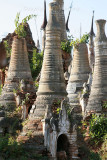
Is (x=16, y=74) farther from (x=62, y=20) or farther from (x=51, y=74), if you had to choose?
(x=62, y=20)

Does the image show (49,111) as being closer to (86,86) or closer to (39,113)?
(39,113)

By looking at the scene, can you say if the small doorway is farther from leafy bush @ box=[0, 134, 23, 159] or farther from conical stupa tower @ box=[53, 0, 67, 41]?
conical stupa tower @ box=[53, 0, 67, 41]

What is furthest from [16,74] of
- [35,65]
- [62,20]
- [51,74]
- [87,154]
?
[62,20]

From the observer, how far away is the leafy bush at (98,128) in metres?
21.0

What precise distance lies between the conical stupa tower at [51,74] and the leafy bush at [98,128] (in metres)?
2.18

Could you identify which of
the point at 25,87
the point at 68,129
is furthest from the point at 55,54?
the point at 68,129

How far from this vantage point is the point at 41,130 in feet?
62.8

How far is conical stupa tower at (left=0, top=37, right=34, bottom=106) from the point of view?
23.0m

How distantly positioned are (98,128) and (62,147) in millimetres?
2590

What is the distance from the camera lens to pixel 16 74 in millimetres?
23516

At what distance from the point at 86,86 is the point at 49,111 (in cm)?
526

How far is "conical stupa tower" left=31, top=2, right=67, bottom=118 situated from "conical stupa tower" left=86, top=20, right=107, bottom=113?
6.78 feet

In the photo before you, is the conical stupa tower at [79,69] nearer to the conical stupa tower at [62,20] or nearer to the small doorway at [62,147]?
the conical stupa tower at [62,20]

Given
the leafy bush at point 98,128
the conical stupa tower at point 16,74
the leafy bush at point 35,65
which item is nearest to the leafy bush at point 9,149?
the leafy bush at point 98,128
